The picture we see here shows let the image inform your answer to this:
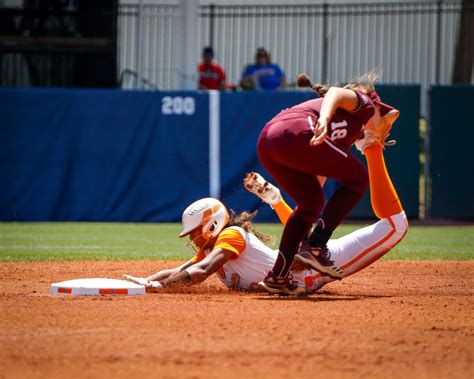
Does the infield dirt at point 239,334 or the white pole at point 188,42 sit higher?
the white pole at point 188,42

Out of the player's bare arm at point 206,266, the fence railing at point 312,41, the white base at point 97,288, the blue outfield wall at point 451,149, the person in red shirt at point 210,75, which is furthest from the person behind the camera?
the fence railing at point 312,41

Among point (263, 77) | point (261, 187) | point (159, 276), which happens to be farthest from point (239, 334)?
point (263, 77)

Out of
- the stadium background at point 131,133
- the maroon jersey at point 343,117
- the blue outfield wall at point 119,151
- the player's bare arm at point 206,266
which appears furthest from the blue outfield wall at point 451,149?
the player's bare arm at point 206,266

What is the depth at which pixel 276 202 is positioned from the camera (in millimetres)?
8070

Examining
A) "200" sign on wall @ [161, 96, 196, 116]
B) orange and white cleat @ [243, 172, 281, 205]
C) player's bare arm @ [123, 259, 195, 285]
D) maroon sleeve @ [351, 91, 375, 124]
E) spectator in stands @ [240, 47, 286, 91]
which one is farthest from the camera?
spectator in stands @ [240, 47, 286, 91]

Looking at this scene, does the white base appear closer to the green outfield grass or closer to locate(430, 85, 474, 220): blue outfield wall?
the green outfield grass

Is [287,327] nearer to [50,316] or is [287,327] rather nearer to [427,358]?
[427,358]

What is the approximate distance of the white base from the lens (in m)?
7.55

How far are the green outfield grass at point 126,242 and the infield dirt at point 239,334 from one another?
3174mm

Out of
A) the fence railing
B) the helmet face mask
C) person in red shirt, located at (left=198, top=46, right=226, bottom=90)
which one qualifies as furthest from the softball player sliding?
the fence railing

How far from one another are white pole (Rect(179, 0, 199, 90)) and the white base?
10128 millimetres

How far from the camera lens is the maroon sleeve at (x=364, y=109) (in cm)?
724

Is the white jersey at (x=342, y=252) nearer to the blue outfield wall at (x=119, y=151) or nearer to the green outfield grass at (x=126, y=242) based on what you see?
the green outfield grass at (x=126, y=242)

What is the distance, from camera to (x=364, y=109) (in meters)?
7.29
